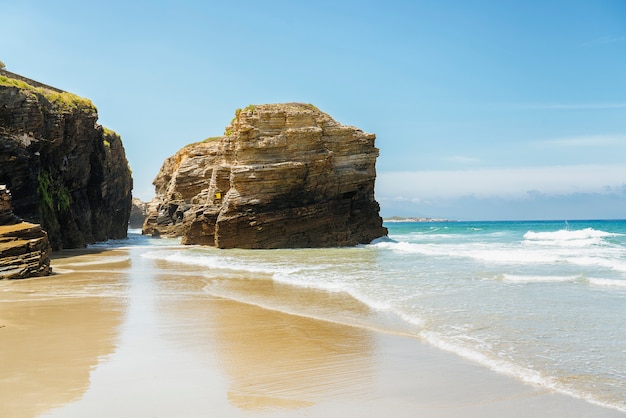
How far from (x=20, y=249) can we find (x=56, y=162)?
1745 cm

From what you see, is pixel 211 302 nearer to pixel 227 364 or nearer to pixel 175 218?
pixel 227 364

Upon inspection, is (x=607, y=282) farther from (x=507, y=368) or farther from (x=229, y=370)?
(x=229, y=370)

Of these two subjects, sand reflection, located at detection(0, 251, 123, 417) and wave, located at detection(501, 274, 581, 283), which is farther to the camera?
wave, located at detection(501, 274, 581, 283)

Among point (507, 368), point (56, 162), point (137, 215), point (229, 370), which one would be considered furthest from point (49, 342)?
point (137, 215)

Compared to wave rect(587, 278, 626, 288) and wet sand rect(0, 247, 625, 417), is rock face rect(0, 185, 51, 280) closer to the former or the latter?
wet sand rect(0, 247, 625, 417)

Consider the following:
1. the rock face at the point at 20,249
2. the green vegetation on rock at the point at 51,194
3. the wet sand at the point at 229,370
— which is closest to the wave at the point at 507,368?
the wet sand at the point at 229,370

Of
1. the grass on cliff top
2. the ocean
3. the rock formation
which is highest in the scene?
the grass on cliff top

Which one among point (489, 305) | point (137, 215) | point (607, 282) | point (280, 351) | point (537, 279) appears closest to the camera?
point (280, 351)

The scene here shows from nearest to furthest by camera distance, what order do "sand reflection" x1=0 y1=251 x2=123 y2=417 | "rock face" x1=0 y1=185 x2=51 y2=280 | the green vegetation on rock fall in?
"sand reflection" x1=0 y1=251 x2=123 y2=417
"rock face" x1=0 y1=185 x2=51 y2=280
the green vegetation on rock

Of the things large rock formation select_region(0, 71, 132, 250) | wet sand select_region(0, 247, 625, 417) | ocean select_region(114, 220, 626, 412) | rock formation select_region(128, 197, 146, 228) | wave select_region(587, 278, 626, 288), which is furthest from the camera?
rock formation select_region(128, 197, 146, 228)

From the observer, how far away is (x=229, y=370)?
249 inches

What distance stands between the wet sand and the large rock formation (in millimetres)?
18363

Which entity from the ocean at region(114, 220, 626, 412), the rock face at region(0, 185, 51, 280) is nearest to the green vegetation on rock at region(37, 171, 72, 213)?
Answer: the rock face at region(0, 185, 51, 280)

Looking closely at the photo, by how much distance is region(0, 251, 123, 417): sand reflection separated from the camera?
5.25 m
